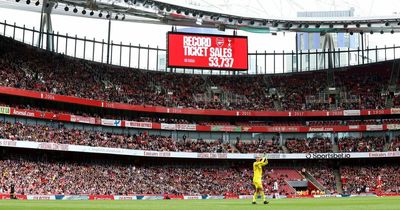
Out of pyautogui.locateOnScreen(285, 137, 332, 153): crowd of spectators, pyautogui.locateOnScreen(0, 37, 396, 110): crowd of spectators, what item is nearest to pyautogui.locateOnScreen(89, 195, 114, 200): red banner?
pyautogui.locateOnScreen(0, 37, 396, 110): crowd of spectators

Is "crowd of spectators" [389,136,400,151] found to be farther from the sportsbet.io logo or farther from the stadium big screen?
the stadium big screen

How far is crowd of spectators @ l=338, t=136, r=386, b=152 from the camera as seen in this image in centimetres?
6925

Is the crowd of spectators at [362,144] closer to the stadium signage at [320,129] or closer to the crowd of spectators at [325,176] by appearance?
the stadium signage at [320,129]

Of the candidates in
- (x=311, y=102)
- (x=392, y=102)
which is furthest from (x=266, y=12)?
(x=392, y=102)

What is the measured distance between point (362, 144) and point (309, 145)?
6434 millimetres

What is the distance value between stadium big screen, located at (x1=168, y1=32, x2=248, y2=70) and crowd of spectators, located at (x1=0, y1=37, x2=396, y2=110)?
6.66m

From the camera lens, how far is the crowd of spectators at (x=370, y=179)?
6331cm

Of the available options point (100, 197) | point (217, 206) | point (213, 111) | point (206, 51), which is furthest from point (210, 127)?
point (217, 206)

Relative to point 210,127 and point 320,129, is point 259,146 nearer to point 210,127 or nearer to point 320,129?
point 210,127

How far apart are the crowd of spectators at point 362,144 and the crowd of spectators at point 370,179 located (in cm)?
249

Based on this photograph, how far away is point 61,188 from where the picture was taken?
170 feet

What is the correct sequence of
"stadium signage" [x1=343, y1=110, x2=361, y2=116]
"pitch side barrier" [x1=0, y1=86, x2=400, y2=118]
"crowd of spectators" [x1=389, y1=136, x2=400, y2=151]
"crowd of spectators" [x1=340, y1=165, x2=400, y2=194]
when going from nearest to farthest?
"pitch side barrier" [x1=0, y1=86, x2=400, y2=118] → "crowd of spectators" [x1=340, y1=165, x2=400, y2=194] → "crowd of spectators" [x1=389, y1=136, x2=400, y2=151] → "stadium signage" [x1=343, y1=110, x2=361, y2=116]

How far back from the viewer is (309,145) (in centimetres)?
7112

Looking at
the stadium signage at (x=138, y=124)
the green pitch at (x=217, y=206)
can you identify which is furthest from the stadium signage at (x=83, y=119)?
the green pitch at (x=217, y=206)
